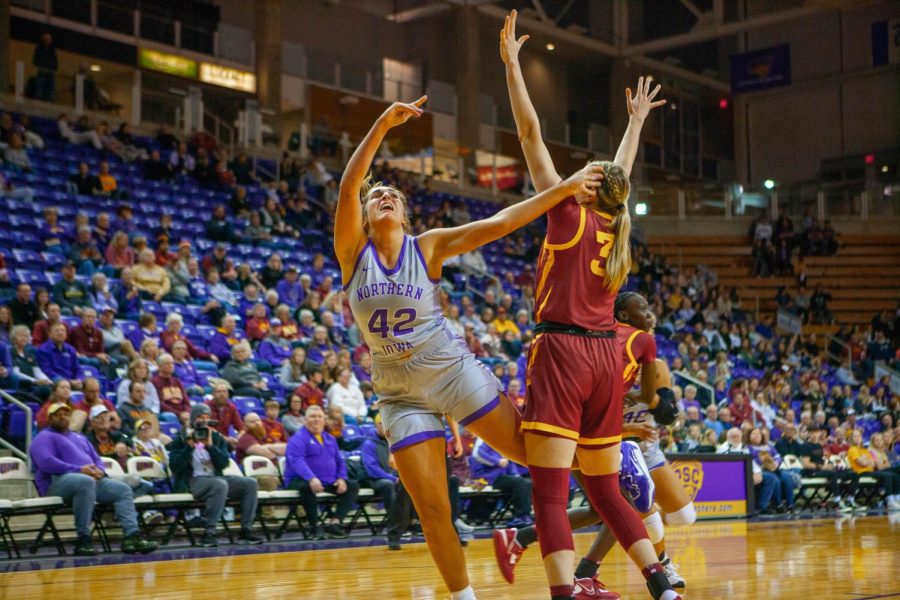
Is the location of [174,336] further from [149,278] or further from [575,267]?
[575,267]

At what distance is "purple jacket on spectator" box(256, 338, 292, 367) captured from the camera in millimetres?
13953

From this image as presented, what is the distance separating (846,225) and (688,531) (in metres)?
20.6

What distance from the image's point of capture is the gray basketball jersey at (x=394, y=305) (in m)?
4.48

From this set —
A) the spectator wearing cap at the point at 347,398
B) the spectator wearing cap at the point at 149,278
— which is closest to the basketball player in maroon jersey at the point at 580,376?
the spectator wearing cap at the point at 347,398

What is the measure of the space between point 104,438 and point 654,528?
6.26 m

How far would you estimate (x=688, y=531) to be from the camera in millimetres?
11672

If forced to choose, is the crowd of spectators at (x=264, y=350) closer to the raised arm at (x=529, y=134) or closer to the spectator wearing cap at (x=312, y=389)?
the spectator wearing cap at (x=312, y=389)

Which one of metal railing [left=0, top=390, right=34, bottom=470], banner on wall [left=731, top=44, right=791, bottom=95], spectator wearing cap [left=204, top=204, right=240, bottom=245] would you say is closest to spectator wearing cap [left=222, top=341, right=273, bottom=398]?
metal railing [left=0, top=390, right=34, bottom=470]

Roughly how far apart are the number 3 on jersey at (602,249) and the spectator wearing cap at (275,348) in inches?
376

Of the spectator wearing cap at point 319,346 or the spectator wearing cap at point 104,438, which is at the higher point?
the spectator wearing cap at point 319,346

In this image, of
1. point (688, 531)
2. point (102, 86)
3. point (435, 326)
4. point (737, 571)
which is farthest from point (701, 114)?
point (435, 326)

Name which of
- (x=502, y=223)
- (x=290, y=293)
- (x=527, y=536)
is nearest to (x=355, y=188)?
(x=502, y=223)

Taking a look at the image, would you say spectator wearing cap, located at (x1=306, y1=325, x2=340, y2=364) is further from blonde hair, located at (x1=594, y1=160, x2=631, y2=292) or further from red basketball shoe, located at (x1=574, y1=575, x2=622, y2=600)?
blonde hair, located at (x1=594, y1=160, x2=631, y2=292)

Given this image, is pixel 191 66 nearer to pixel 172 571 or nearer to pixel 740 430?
pixel 740 430
